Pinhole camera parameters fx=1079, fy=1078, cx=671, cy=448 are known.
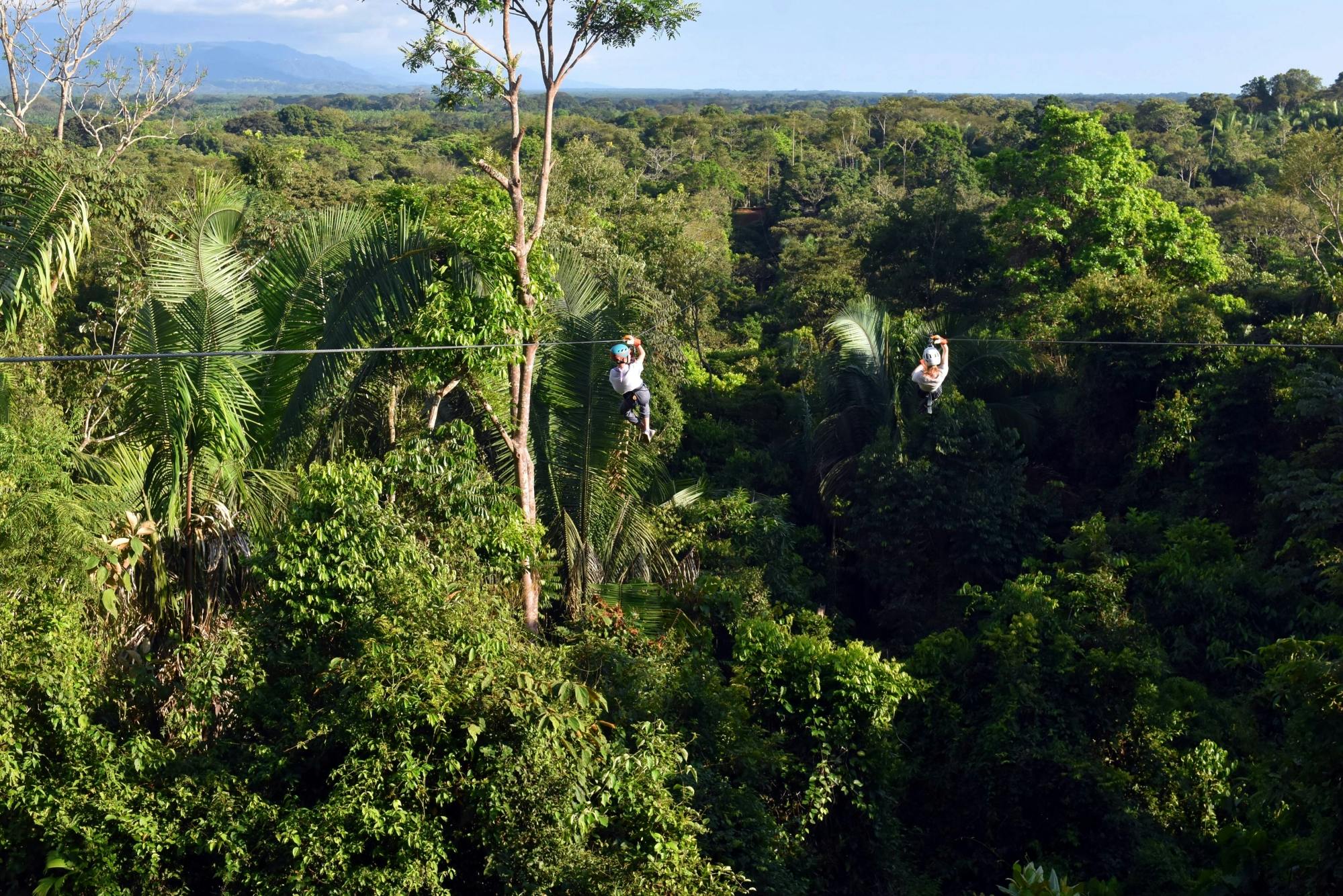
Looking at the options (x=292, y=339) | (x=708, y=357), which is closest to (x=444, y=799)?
(x=292, y=339)

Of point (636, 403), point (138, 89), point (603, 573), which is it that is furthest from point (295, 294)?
point (138, 89)

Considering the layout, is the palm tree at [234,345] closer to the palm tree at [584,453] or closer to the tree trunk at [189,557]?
the tree trunk at [189,557]

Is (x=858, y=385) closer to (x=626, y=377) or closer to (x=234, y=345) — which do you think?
(x=626, y=377)

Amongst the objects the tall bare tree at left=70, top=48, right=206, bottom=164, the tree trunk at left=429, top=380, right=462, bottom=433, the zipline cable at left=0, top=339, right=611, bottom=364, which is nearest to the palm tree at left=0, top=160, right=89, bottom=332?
the zipline cable at left=0, top=339, right=611, bottom=364

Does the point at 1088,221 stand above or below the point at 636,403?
above

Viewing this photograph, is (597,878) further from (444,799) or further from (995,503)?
(995,503)

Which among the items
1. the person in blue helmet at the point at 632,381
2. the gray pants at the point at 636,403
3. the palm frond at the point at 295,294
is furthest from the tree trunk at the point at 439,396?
the gray pants at the point at 636,403
